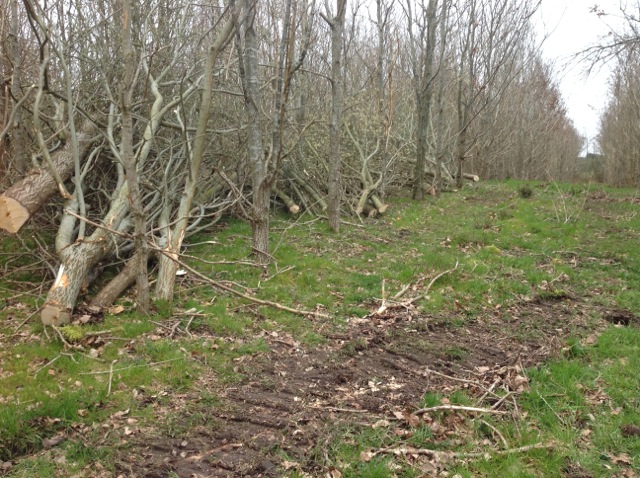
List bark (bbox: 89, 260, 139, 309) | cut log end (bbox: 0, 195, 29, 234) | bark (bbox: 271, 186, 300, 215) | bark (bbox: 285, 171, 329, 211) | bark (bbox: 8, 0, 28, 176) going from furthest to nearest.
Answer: bark (bbox: 285, 171, 329, 211)
bark (bbox: 271, 186, 300, 215)
bark (bbox: 8, 0, 28, 176)
bark (bbox: 89, 260, 139, 309)
cut log end (bbox: 0, 195, 29, 234)

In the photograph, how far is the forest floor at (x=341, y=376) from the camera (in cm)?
345

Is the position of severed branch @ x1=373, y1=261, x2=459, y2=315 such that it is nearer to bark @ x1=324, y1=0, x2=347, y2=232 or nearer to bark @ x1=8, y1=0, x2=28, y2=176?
bark @ x1=324, y1=0, x2=347, y2=232

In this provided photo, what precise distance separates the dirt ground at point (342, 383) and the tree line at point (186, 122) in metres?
2.13

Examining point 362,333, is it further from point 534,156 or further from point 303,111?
point 534,156

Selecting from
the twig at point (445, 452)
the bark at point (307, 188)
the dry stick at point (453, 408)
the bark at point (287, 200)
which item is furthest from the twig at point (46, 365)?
the bark at point (307, 188)

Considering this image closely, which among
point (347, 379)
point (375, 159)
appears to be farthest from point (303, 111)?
point (347, 379)

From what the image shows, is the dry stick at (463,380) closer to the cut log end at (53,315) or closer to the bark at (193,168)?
the bark at (193,168)

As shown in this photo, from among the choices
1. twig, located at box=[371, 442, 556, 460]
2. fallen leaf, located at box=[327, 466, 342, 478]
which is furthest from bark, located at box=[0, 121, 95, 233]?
twig, located at box=[371, 442, 556, 460]

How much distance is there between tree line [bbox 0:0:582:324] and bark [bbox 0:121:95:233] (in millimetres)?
21

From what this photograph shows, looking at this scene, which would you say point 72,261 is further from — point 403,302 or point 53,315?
point 403,302

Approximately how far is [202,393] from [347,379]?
1.37 meters

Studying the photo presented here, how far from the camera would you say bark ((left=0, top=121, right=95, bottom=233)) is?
5.80 meters

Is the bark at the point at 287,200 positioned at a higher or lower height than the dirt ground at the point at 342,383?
higher

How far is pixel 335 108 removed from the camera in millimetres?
10039
